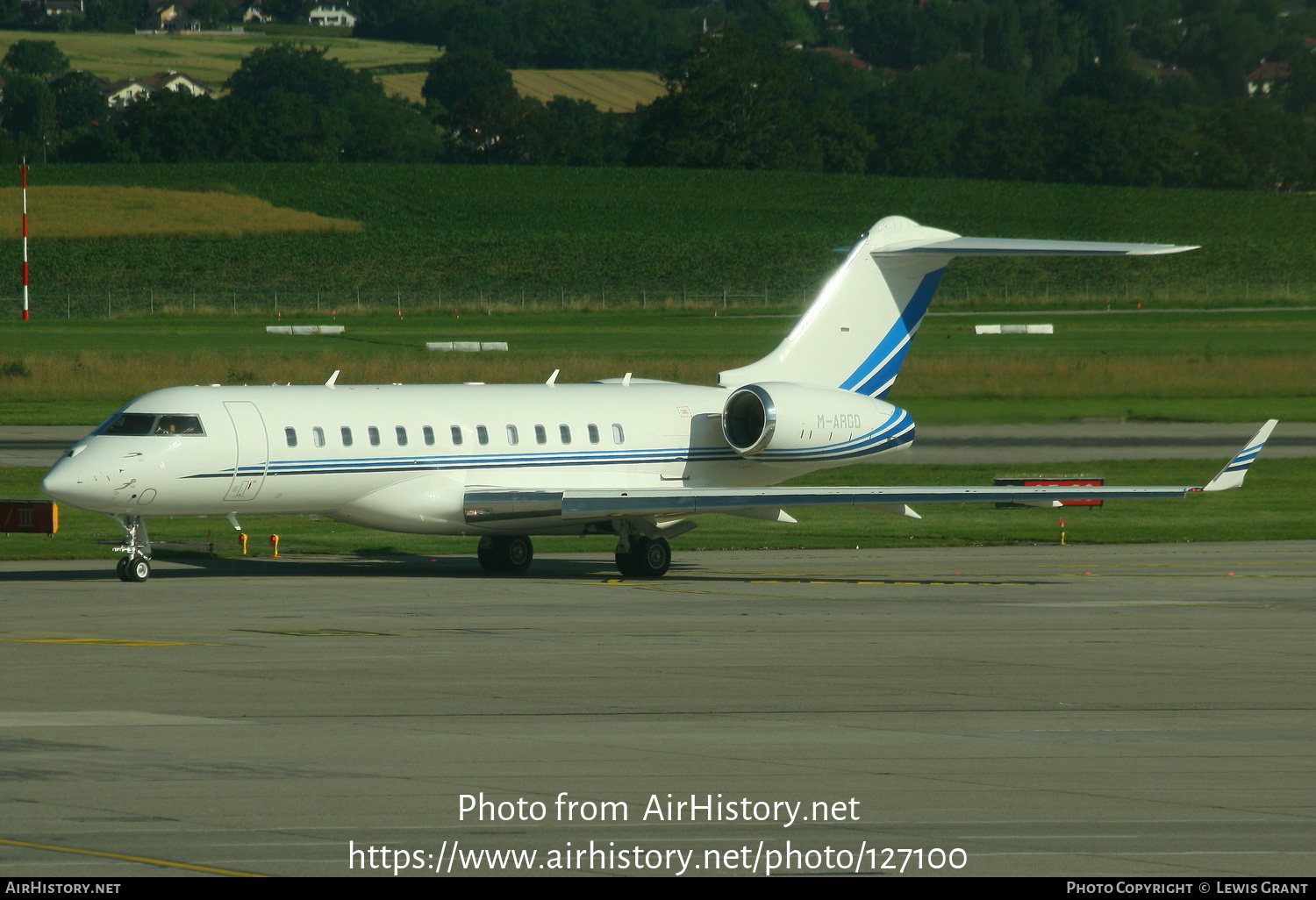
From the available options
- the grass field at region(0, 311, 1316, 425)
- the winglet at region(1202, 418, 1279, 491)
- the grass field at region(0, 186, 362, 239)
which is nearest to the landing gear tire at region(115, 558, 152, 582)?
the winglet at region(1202, 418, 1279, 491)

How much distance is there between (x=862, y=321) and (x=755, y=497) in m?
6.44

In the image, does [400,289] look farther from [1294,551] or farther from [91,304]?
[1294,551]

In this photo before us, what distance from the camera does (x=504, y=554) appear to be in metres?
29.8

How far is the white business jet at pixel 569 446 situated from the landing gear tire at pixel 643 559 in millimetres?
21

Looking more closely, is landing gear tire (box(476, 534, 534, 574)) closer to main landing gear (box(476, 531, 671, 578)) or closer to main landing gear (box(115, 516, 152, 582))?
main landing gear (box(476, 531, 671, 578))

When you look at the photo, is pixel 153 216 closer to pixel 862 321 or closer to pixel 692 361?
pixel 692 361

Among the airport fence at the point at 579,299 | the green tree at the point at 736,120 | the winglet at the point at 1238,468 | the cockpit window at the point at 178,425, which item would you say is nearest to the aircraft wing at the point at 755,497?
the winglet at the point at 1238,468

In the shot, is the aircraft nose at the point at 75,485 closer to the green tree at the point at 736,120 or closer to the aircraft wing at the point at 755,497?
the aircraft wing at the point at 755,497

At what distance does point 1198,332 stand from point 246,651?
225ft

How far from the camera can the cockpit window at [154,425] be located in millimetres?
26266

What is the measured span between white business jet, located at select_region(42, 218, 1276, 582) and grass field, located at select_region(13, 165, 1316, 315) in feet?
228

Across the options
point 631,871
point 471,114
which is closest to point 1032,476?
point 631,871

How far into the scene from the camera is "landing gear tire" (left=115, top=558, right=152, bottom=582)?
2672 centimetres

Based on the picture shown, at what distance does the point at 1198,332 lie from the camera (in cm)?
8156
